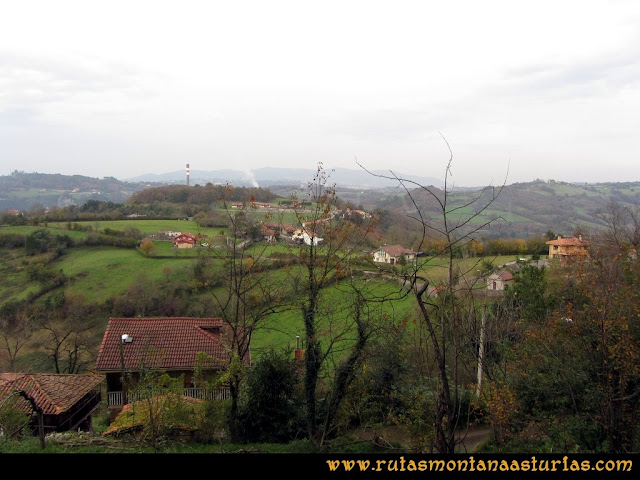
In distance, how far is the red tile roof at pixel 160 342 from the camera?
1293cm

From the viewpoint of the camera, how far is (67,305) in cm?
2773

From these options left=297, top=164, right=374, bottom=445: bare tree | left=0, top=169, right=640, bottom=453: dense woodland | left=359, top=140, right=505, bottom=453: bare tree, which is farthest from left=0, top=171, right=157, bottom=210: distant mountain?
left=359, top=140, right=505, bottom=453: bare tree

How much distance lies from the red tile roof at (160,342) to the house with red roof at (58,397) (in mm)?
804

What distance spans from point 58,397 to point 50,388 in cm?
45

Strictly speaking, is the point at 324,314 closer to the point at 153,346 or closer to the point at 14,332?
the point at 153,346

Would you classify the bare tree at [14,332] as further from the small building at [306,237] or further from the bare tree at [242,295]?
the small building at [306,237]

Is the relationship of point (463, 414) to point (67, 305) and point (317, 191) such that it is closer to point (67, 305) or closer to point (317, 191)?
point (317, 191)

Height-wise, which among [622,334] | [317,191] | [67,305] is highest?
[317,191]

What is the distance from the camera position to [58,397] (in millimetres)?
10914

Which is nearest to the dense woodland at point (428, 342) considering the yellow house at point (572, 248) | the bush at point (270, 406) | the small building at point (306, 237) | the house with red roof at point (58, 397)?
the bush at point (270, 406)

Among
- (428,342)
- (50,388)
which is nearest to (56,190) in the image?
(50,388)
